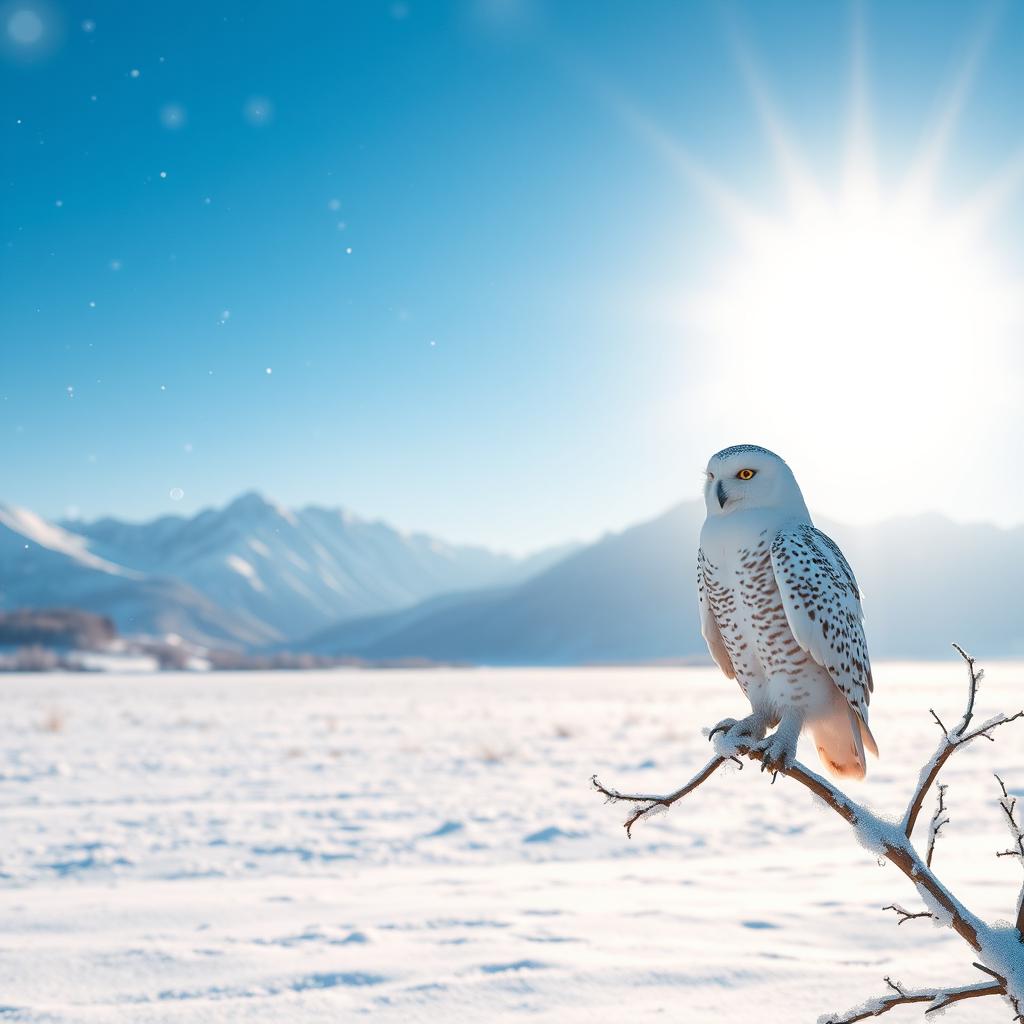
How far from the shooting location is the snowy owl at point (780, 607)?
7.27ft

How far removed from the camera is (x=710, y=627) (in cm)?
257

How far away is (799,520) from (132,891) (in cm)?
573

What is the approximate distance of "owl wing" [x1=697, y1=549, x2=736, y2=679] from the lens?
2.41m

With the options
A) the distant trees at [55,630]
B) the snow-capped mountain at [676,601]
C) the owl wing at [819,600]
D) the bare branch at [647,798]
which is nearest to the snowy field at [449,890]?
the owl wing at [819,600]

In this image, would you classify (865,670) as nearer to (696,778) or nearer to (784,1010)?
(696,778)

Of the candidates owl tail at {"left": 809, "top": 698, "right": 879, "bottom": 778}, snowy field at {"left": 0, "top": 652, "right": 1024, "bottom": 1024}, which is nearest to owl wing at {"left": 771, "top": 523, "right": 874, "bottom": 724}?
owl tail at {"left": 809, "top": 698, "right": 879, "bottom": 778}

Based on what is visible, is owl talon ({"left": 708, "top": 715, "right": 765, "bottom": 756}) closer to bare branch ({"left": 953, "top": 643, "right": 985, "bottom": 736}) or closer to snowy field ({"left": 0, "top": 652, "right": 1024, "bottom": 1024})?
bare branch ({"left": 953, "top": 643, "right": 985, "bottom": 736})

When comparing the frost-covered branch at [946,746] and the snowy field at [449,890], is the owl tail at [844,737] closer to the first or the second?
the frost-covered branch at [946,746]

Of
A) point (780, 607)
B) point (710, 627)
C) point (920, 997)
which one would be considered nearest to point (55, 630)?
point (710, 627)

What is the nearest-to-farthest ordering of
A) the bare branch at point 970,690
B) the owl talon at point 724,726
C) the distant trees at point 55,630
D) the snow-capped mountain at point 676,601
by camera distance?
the bare branch at point 970,690 < the owl talon at point 724,726 < the distant trees at point 55,630 < the snow-capped mountain at point 676,601

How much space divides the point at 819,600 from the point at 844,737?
466 millimetres

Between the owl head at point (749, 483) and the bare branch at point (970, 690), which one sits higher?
the owl head at point (749, 483)

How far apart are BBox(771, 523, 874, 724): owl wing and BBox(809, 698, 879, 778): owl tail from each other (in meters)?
0.11

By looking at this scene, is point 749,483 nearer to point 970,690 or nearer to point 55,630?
point 970,690
